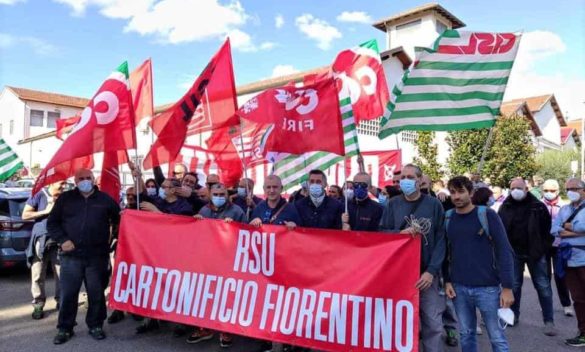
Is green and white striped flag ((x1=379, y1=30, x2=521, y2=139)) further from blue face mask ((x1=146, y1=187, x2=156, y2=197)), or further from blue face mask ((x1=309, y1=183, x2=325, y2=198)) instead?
blue face mask ((x1=146, y1=187, x2=156, y2=197))

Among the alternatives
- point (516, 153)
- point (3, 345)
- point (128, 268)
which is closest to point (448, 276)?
point (128, 268)

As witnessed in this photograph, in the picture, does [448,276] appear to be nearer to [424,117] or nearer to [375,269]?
[375,269]

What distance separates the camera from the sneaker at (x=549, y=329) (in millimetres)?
5602

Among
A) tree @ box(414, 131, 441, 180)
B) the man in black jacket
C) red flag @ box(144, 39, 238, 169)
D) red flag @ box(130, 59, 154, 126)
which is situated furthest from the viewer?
tree @ box(414, 131, 441, 180)

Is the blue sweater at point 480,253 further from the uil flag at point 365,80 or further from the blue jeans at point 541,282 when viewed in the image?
the uil flag at point 365,80

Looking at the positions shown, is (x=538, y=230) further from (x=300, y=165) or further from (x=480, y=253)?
(x=300, y=165)

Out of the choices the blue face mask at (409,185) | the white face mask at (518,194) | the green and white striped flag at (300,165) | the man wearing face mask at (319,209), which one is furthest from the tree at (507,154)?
the blue face mask at (409,185)

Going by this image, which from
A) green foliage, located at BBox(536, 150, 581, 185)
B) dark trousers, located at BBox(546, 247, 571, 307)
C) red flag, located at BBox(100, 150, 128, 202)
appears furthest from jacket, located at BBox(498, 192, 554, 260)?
green foliage, located at BBox(536, 150, 581, 185)

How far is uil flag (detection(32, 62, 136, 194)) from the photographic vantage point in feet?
17.1

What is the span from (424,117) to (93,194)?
4.03 metres

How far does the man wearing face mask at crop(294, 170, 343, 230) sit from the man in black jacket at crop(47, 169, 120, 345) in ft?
7.62

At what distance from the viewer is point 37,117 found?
48.3 meters

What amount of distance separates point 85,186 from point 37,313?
81.9 inches

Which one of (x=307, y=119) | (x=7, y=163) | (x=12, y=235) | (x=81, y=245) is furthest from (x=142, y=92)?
(x=7, y=163)
